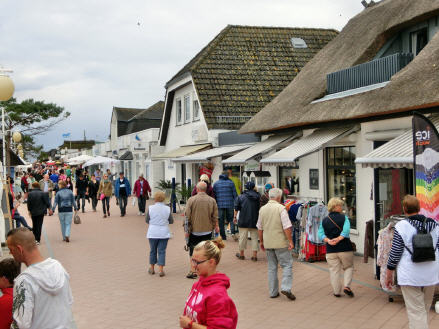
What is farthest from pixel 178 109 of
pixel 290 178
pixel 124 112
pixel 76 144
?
pixel 76 144

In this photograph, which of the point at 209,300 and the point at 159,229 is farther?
the point at 159,229

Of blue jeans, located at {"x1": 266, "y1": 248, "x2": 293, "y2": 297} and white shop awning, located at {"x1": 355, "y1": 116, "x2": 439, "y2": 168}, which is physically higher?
white shop awning, located at {"x1": 355, "y1": 116, "x2": 439, "y2": 168}

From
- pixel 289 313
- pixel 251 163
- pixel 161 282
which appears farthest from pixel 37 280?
pixel 251 163

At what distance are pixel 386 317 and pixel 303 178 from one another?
7433 millimetres

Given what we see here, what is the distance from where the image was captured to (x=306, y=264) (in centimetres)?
1076

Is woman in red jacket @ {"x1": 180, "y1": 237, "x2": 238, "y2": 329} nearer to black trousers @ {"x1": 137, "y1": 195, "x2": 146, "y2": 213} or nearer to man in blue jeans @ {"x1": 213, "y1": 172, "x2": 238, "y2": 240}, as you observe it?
man in blue jeans @ {"x1": 213, "y1": 172, "x2": 238, "y2": 240}

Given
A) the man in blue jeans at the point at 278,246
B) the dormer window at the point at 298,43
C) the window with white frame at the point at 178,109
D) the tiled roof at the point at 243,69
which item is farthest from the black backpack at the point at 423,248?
the window with white frame at the point at 178,109

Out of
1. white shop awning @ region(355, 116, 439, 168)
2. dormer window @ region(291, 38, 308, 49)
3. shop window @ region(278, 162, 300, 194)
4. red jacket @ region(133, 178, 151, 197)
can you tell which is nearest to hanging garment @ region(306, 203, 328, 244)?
white shop awning @ region(355, 116, 439, 168)

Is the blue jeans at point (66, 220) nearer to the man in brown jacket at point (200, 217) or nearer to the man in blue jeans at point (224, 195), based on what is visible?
the man in blue jeans at point (224, 195)

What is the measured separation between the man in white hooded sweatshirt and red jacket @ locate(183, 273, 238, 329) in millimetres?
949

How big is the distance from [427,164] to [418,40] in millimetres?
6912

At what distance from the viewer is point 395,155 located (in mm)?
Answer: 8602

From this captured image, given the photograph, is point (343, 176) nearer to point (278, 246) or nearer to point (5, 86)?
point (278, 246)

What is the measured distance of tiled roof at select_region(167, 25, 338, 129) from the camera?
21.5m
